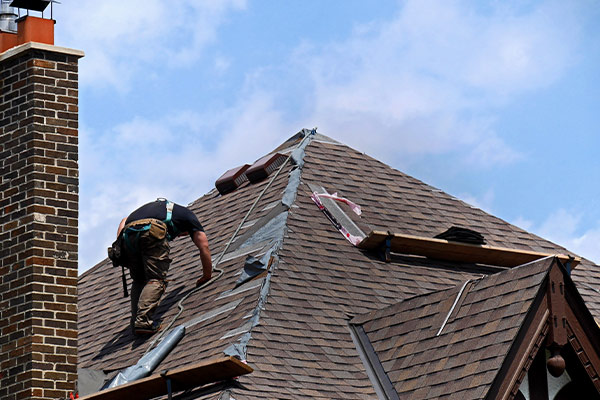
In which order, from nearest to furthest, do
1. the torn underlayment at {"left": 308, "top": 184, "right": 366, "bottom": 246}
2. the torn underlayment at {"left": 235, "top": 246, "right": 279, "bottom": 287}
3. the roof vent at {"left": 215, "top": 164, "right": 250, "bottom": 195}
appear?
the torn underlayment at {"left": 235, "top": 246, "right": 279, "bottom": 287}, the torn underlayment at {"left": 308, "top": 184, "right": 366, "bottom": 246}, the roof vent at {"left": 215, "top": 164, "right": 250, "bottom": 195}

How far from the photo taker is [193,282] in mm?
17734

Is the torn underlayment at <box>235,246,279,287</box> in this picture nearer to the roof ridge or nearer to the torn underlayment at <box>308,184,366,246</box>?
the roof ridge

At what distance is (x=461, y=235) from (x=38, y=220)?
5569 millimetres

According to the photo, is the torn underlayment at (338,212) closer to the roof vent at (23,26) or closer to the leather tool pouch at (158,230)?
the leather tool pouch at (158,230)

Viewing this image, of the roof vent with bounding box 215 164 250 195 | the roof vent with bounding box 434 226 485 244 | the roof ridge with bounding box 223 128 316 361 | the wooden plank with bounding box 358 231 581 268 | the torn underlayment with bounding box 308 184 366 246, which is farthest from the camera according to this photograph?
the roof vent with bounding box 215 164 250 195

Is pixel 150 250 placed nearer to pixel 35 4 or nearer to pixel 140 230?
pixel 140 230

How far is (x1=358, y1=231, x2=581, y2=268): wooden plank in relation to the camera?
1780 centimetres

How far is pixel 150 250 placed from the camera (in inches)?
674

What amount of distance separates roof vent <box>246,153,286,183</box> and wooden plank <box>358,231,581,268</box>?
2.46m

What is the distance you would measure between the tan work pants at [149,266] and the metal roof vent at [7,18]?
8.84 feet

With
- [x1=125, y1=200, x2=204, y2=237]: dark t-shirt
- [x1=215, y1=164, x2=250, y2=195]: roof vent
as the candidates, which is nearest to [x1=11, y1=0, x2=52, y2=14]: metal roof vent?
[x1=125, y1=200, x2=204, y2=237]: dark t-shirt

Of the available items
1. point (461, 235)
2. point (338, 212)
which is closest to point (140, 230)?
point (338, 212)

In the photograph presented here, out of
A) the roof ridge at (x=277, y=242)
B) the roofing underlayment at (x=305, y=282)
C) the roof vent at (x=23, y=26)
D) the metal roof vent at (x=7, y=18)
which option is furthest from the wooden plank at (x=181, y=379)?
the metal roof vent at (x=7, y=18)

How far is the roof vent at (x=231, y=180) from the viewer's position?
2061cm
